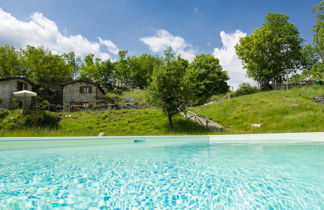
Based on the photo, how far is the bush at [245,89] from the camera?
105 feet

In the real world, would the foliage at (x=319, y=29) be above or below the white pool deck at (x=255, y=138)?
above

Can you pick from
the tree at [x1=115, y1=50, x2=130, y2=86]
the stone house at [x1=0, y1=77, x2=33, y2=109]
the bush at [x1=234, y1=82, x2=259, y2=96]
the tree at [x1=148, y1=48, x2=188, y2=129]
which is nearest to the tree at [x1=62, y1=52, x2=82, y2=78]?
the tree at [x1=115, y1=50, x2=130, y2=86]

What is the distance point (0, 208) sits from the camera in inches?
99.3

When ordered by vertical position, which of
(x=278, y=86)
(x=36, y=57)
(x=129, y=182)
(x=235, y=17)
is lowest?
(x=129, y=182)

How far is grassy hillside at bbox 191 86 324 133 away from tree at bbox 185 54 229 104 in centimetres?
1197

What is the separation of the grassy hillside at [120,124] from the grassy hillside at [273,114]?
392 cm

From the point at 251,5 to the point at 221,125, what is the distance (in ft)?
39.0

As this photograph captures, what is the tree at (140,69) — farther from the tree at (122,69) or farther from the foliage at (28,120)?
the foliage at (28,120)

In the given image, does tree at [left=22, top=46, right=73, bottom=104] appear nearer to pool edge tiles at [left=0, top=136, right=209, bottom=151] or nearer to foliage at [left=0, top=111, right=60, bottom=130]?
foliage at [left=0, top=111, right=60, bottom=130]

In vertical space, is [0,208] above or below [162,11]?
below

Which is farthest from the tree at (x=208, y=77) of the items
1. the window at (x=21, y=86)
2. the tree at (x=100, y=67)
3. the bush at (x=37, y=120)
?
the tree at (x=100, y=67)

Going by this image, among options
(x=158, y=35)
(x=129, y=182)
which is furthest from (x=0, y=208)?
(x=158, y=35)

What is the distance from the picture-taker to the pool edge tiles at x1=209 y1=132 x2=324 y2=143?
9.51m

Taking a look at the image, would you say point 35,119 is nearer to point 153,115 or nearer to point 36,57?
point 153,115
